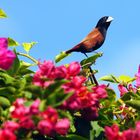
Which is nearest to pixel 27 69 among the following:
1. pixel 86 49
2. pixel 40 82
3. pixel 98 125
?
pixel 98 125

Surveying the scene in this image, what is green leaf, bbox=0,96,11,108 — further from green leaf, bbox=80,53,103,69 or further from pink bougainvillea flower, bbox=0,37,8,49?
green leaf, bbox=80,53,103,69

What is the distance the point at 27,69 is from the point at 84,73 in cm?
38

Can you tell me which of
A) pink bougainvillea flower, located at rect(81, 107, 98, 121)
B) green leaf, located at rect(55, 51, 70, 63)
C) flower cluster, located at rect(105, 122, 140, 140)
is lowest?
flower cluster, located at rect(105, 122, 140, 140)

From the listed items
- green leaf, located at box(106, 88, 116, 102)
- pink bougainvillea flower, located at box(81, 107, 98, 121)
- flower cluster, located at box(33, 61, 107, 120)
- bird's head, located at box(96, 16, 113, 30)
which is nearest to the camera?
flower cluster, located at box(33, 61, 107, 120)

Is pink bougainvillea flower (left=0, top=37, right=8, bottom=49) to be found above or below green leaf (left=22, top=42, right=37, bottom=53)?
below

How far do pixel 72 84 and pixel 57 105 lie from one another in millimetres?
276

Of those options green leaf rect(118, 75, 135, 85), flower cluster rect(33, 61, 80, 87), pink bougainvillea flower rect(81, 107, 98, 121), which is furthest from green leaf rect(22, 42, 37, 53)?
flower cluster rect(33, 61, 80, 87)

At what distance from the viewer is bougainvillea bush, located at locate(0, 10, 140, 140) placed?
230 cm

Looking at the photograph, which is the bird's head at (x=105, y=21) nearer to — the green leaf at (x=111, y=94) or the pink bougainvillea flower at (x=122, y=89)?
the pink bougainvillea flower at (x=122, y=89)

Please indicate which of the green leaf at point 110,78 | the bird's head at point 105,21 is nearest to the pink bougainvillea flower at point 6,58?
the green leaf at point 110,78

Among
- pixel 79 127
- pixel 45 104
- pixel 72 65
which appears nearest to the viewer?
pixel 45 104

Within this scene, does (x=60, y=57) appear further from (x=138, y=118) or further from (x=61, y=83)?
(x=61, y=83)

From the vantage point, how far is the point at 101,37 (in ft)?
22.5

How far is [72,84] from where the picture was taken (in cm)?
269
